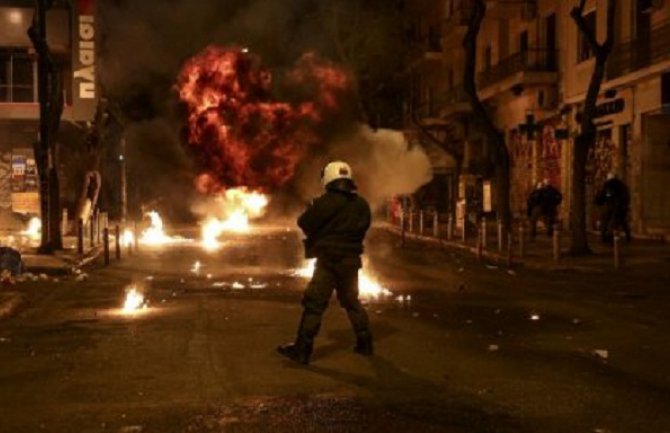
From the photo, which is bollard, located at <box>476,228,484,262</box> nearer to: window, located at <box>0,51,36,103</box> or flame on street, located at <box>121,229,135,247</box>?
flame on street, located at <box>121,229,135,247</box>

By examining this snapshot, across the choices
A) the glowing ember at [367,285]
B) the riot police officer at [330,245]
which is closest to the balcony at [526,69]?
the glowing ember at [367,285]

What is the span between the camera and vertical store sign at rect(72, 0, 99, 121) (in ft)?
116

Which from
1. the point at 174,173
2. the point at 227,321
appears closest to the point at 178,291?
the point at 227,321

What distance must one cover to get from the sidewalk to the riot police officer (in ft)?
37.8

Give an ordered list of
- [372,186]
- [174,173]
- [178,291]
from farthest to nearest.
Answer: [174,173]
[372,186]
[178,291]

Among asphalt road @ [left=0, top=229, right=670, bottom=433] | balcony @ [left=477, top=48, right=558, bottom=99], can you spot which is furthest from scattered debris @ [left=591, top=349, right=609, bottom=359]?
balcony @ [left=477, top=48, right=558, bottom=99]

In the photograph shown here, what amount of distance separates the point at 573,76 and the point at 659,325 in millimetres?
22087

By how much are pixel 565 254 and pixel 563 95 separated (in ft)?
39.7

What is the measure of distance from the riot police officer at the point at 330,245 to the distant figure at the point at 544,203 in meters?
20.2

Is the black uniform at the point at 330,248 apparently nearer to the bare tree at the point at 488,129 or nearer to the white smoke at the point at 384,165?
the bare tree at the point at 488,129

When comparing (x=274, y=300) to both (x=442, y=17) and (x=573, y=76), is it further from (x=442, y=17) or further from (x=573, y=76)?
(x=442, y=17)

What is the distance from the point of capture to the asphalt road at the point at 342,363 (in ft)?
24.0

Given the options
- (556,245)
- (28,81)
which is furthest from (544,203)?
(28,81)

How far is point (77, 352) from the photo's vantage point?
406 inches
